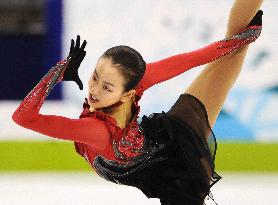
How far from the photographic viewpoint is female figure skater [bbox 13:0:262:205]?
2.09m

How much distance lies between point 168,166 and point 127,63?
47 centimetres

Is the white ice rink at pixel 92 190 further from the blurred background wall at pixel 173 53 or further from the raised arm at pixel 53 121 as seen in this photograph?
the raised arm at pixel 53 121

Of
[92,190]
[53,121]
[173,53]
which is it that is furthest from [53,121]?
[173,53]

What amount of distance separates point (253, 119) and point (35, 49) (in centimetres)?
211

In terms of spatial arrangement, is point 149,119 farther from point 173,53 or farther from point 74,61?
point 173,53

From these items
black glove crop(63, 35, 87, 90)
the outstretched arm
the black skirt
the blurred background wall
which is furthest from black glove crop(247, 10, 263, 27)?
the blurred background wall

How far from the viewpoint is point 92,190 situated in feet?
12.0

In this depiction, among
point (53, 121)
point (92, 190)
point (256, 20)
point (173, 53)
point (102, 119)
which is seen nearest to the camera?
point (53, 121)

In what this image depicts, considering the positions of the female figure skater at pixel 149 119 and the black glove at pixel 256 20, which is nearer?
the female figure skater at pixel 149 119

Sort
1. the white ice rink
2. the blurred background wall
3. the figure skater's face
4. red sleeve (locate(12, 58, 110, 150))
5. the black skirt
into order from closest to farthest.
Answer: red sleeve (locate(12, 58, 110, 150)), the figure skater's face, the black skirt, the white ice rink, the blurred background wall

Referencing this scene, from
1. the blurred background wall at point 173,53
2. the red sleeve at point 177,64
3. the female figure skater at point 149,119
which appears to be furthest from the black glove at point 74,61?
the blurred background wall at point 173,53

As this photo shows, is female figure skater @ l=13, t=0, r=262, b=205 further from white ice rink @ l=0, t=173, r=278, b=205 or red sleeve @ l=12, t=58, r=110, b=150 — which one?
white ice rink @ l=0, t=173, r=278, b=205

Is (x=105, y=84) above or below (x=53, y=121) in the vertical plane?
above

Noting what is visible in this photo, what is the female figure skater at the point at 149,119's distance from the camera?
6.84ft
